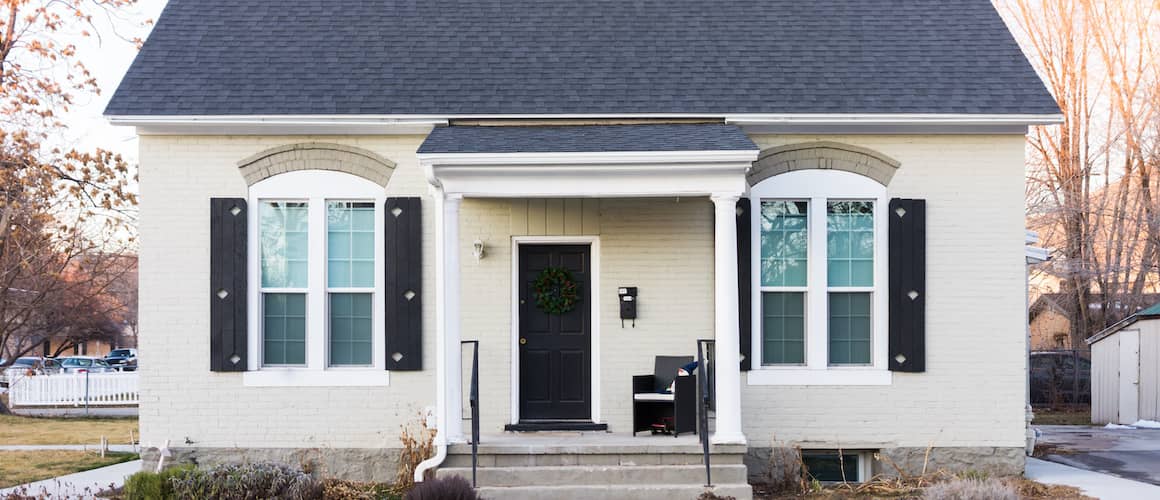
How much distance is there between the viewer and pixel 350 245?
10688mm

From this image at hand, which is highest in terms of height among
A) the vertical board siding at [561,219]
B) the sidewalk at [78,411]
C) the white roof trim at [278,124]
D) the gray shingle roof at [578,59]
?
the gray shingle roof at [578,59]

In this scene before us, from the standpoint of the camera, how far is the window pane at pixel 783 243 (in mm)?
10734

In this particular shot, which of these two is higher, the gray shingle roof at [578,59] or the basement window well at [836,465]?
the gray shingle roof at [578,59]

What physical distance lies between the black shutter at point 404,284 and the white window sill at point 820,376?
3406 mm

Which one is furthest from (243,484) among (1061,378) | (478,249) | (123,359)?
(123,359)

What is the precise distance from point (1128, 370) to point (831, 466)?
1054cm

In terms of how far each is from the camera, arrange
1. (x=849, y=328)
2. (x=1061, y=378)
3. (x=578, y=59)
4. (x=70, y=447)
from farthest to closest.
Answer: (x=1061, y=378)
(x=70, y=447)
(x=578, y=59)
(x=849, y=328)

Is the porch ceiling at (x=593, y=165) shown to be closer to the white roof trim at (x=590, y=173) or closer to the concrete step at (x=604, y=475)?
the white roof trim at (x=590, y=173)

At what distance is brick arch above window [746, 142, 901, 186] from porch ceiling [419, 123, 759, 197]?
88cm

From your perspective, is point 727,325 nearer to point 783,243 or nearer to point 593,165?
point 783,243

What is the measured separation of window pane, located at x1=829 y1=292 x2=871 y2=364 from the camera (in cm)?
1070

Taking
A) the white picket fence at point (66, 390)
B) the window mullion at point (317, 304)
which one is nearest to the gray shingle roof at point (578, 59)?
the window mullion at point (317, 304)

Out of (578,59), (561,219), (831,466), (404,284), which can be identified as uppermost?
(578,59)

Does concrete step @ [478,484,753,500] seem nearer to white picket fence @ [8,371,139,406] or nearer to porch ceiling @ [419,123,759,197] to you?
porch ceiling @ [419,123,759,197]
